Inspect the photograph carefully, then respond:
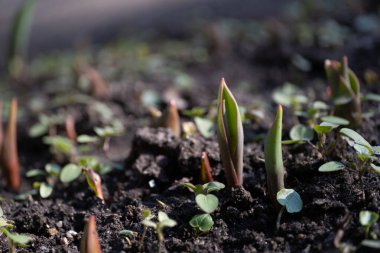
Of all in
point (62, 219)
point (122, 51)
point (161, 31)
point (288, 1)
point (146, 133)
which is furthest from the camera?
point (288, 1)

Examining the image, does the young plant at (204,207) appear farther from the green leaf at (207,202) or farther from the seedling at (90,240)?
the seedling at (90,240)

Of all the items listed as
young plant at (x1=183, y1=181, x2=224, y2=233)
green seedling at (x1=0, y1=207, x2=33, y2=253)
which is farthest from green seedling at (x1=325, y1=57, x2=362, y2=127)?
green seedling at (x1=0, y1=207, x2=33, y2=253)

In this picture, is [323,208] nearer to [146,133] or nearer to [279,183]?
[279,183]

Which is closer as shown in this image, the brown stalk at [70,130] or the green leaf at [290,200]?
the green leaf at [290,200]

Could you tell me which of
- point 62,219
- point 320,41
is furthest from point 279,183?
point 320,41

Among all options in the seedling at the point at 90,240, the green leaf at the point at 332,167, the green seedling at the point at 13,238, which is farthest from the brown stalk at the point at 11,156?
the green leaf at the point at 332,167

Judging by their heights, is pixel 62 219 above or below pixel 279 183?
below
